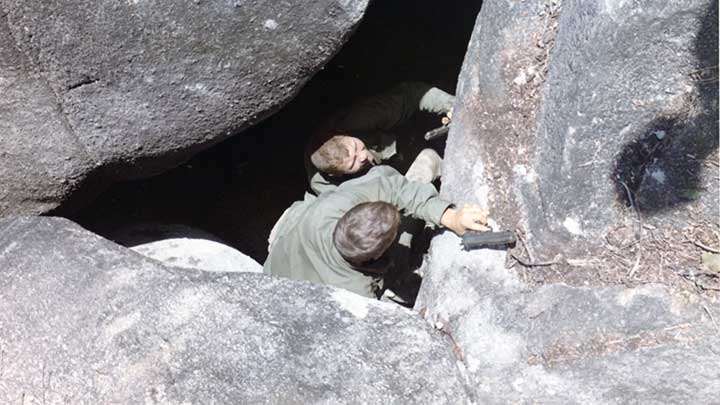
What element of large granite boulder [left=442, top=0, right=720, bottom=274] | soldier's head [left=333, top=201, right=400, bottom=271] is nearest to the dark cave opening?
soldier's head [left=333, top=201, right=400, bottom=271]

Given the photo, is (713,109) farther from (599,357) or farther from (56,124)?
(56,124)

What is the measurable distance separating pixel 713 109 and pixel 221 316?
1174 millimetres

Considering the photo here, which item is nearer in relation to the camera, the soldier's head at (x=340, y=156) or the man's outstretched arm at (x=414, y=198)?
the man's outstretched arm at (x=414, y=198)

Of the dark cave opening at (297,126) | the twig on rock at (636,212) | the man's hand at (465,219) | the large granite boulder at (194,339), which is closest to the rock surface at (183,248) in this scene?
the dark cave opening at (297,126)

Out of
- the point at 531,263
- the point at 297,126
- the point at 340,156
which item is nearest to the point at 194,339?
the point at 531,263

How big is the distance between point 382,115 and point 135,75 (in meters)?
0.93

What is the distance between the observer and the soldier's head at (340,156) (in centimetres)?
251

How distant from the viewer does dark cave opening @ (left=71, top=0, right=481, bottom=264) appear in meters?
2.91

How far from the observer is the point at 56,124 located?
81.5 inches

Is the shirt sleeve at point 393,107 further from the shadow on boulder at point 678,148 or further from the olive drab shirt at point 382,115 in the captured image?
the shadow on boulder at point 678,148

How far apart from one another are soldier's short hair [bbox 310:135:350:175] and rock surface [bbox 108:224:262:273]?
0.39 m

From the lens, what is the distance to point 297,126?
10.1ft

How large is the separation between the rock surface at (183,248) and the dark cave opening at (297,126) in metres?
0.14

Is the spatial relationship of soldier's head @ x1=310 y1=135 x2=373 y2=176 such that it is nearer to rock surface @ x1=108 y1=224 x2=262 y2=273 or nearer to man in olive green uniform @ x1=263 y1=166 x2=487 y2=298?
man in olive green uniform @ x1=263 y1=166 x2=487 y2=298
